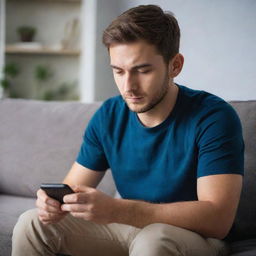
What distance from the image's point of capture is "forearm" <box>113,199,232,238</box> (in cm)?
131

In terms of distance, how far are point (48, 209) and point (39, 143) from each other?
2.62ft

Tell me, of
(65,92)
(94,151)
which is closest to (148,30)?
(94,151)

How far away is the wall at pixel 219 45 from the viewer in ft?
6.77

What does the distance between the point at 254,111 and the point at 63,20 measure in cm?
314

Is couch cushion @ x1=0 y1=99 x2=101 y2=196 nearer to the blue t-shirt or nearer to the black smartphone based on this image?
the blue t-shirt

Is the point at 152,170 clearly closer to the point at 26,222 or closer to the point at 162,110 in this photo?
the point at 162,110

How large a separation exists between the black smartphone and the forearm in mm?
145

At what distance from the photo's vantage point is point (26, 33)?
4.39 metres

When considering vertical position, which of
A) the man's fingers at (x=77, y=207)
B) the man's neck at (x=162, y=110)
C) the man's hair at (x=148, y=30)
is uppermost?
the man's hair at (x=148, y=30)

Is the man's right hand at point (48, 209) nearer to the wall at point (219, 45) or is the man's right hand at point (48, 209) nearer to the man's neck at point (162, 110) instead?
the man's neck at point (162, 110)

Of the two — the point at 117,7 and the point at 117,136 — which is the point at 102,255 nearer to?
the point at 117,136

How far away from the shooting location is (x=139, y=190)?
5.11 ft

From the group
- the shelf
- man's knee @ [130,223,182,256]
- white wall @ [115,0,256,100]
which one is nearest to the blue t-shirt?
man's knee @ [130,223,182,256]

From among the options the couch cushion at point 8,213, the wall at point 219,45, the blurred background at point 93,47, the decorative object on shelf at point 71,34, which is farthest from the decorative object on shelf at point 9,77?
the couch cushion at point 8,213
